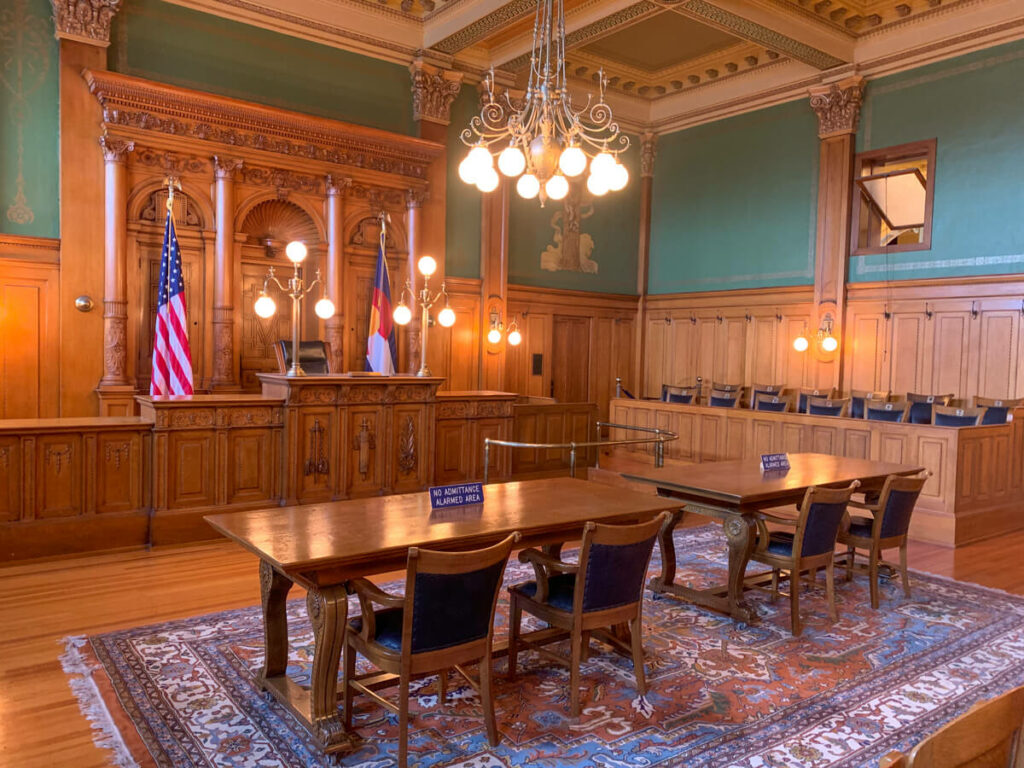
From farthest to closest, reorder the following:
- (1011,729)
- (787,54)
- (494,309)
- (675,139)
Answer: (675,139) < (494,309) < (787,54) < (1011,729)

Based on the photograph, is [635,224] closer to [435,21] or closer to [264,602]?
[435,21]

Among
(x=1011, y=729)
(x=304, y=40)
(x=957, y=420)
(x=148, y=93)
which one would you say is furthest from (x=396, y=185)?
(x=1011, y=729)

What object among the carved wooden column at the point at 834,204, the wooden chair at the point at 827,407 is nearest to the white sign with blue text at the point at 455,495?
the wooden chair at the point at 827,407

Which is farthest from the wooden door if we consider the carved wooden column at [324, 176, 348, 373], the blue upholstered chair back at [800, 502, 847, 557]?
the blue upholstered chair back at [800, 502, 847, 557]

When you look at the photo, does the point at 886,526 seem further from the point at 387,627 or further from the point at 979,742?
the point at 979,742

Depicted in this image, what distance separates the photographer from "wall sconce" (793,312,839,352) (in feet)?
36.4

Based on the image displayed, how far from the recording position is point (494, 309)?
1177cm

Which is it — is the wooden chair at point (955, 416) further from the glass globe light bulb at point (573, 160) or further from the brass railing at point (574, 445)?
the glass globe light bulb at point (573, 160)

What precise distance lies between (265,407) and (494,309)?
5.46 m

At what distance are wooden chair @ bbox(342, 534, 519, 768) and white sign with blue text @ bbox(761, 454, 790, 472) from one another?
292 centimetres

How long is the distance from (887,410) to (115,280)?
9043 mm

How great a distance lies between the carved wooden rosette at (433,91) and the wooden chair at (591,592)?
8.60m

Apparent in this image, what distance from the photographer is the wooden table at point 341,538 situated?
308 cm

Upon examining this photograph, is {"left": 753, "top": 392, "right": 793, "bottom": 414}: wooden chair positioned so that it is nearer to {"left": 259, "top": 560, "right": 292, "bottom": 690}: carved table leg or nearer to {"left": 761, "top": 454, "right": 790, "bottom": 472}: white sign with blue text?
{"left": 761, "top": 454, "right": 790, "bottom": 472}: white sign with blue text
